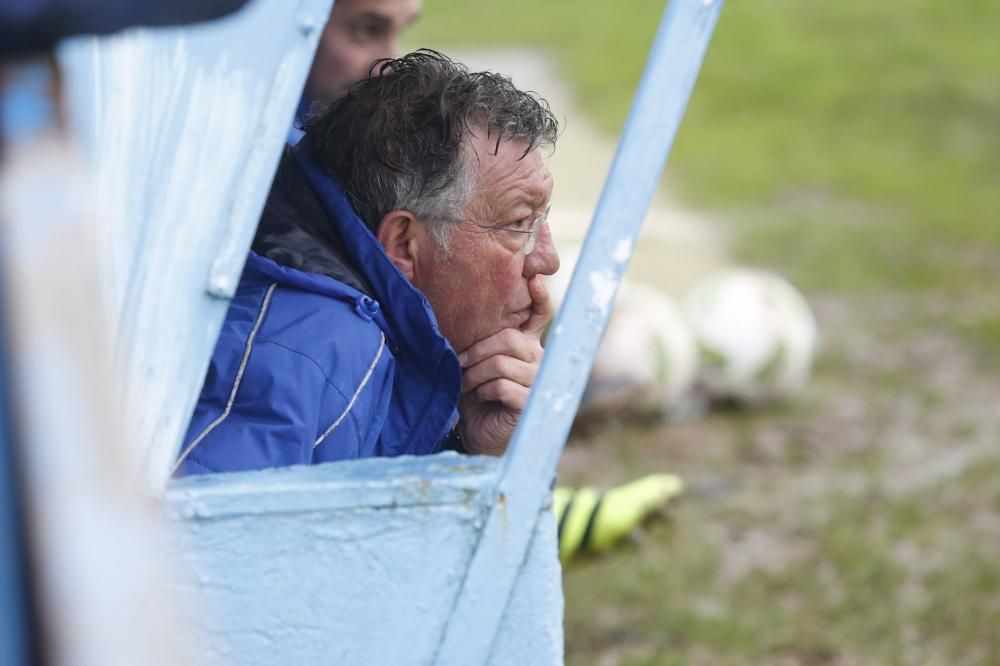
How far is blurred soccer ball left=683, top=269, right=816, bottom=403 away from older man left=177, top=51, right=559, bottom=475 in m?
3.11

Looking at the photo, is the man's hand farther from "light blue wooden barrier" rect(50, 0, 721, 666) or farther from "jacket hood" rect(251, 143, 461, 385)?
"light blue wooden barrier" rect(50, 0, 721, 666)

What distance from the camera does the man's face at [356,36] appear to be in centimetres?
332

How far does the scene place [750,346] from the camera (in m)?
5.05

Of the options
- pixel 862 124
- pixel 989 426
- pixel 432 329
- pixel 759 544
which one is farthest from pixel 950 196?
pixel 432 329

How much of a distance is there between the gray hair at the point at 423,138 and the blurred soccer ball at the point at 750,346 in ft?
10.4

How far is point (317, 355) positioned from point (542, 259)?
1.69ft

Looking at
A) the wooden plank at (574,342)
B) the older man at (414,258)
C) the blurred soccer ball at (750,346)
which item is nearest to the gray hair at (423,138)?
the older man at (414,258)

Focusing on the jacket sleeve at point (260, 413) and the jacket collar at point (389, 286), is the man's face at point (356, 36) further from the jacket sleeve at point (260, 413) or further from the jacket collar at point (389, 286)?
the jacket sleeve at point (260, 413)

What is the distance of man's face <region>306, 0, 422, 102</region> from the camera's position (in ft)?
10.9

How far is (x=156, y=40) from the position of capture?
1.36 m

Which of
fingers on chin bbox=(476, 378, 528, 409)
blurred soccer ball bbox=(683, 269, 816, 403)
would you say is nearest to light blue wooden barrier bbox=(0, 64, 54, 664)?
fingers on chin bbox=(476, 378, 528, 409)

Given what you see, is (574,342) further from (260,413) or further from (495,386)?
(495,386)

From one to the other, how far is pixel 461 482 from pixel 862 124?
8.95 meters

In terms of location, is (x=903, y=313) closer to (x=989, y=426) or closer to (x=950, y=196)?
(x=989, y=426)
